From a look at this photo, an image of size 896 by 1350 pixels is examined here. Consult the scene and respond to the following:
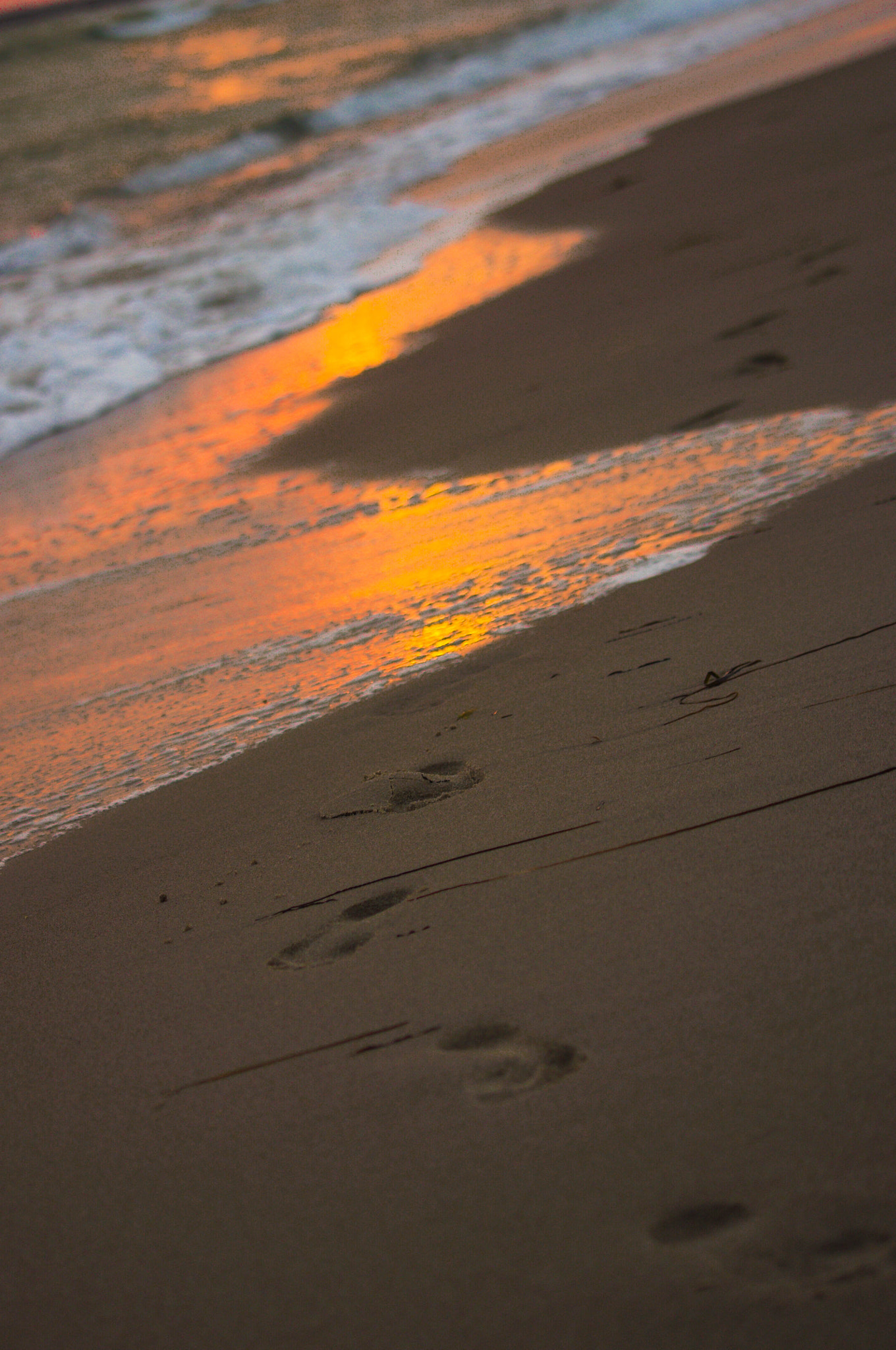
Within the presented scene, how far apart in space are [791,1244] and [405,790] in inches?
48.9

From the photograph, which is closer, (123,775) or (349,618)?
(123,775)

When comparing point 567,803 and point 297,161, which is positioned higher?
point 297,161

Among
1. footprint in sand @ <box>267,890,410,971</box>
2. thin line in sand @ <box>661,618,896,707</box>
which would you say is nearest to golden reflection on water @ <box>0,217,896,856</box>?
thin line in sand @ <box>661,618,896,707</box>

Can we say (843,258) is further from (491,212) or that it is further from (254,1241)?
(254,1241)

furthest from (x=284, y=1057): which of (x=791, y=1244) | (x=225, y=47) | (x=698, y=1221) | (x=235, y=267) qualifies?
(x=225, y=47)

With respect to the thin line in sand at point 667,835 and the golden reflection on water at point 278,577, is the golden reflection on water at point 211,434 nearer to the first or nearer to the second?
the golden reflection on water at point 278,577

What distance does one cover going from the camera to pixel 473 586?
3.24m

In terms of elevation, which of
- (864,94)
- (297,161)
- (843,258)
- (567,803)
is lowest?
(567,803)

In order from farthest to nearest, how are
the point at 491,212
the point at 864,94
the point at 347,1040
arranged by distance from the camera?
1. the point at 491,212
2. the point at 864,94
3. the point at 347,1040

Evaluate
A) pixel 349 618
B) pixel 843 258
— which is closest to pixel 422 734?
pixel 349 618

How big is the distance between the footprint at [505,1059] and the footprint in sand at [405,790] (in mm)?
648

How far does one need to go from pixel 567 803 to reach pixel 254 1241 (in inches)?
38.5

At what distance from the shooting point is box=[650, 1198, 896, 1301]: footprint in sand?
1.27m

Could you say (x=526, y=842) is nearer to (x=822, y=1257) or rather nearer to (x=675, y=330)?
(x=822, y=1257)
